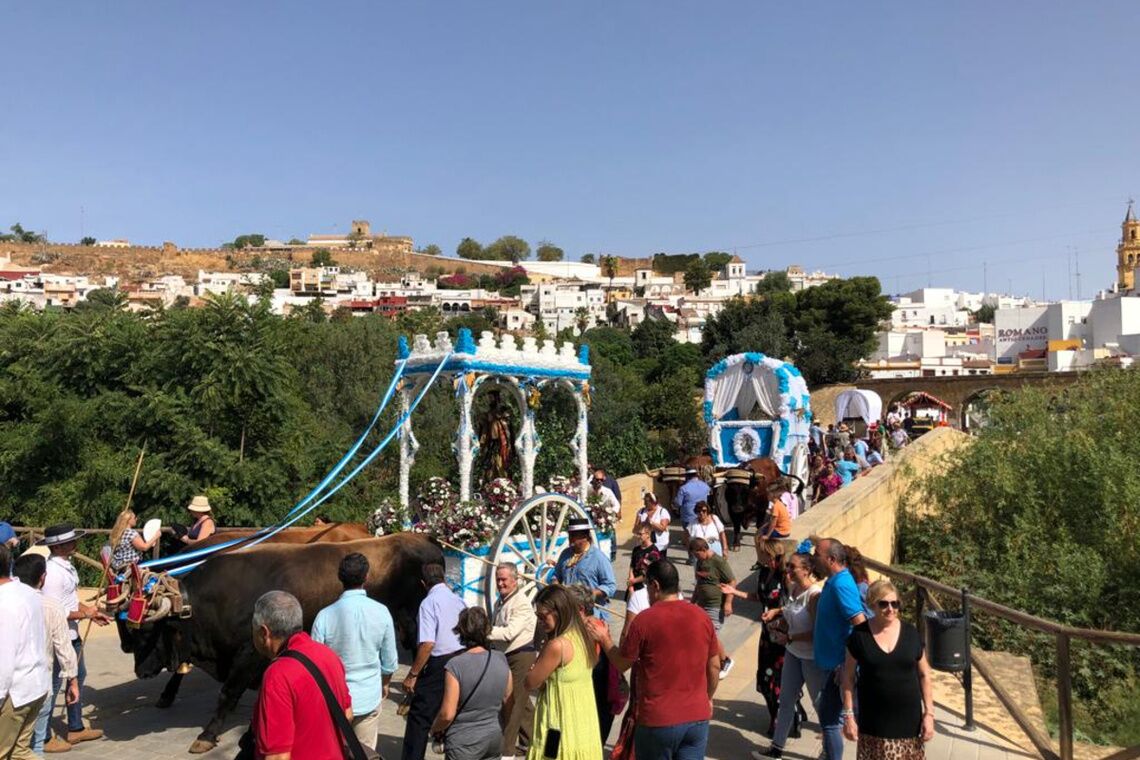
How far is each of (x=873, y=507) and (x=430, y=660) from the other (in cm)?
1058

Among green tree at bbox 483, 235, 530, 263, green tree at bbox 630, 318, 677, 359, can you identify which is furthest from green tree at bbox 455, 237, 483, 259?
green tree at bbox 630, 318, 677, 359

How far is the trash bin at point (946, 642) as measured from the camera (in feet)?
23.7

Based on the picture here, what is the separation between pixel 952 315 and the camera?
467ft

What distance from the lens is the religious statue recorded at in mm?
12492

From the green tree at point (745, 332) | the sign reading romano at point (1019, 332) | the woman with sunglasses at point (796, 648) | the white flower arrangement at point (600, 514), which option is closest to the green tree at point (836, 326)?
the green tree at point (745, 332)

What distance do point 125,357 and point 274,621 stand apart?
1806 cm

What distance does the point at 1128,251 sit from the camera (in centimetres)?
9838

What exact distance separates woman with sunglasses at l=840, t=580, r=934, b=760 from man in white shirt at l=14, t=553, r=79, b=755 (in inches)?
204

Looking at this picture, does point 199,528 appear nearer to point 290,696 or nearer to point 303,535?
point 303,535

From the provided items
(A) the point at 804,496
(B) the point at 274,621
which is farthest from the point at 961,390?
(B) the point at 274,621

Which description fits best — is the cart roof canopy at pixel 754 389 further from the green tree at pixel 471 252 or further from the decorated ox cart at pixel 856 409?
the green tree at pixel 471 252

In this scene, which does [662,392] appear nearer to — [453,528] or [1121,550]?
[1121,550]

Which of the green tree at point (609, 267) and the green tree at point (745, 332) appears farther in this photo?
the green tree at point (609, 267)

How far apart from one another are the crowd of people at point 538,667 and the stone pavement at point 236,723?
238 millimetres
